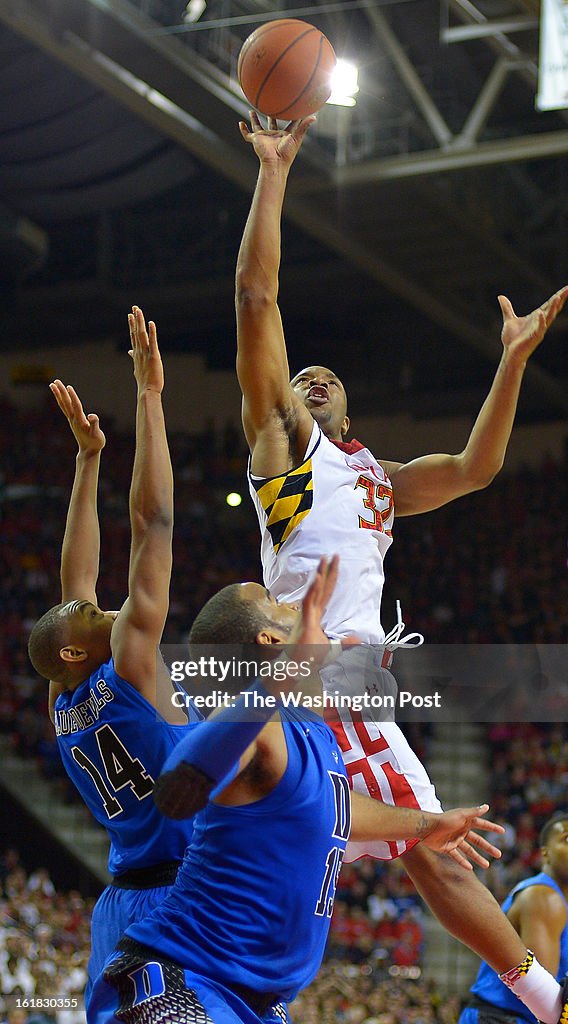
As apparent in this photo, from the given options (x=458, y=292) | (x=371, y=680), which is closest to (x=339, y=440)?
(x=371, y=680)

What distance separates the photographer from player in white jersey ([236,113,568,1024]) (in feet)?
13.2

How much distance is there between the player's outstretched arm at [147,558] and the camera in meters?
3.59

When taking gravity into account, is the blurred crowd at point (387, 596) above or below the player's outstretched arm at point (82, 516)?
above

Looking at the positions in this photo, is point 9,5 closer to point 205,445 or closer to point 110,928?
point 205,445

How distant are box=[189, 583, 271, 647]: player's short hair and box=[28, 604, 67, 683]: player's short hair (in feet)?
2.79

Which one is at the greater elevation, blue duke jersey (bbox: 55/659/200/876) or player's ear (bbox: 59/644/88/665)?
player's ear (bbox: 59/644/88/665)

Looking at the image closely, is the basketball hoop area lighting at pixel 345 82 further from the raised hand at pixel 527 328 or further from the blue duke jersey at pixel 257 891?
the blue duke jersey at pixel 257 891

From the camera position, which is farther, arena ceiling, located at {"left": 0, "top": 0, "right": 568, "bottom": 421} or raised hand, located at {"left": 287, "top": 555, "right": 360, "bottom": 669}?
arena ceiling, located at {"left": 0, "top": 0, "right": 568, "bottom": 421}

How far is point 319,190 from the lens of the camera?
14281 mm

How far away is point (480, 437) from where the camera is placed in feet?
14.9

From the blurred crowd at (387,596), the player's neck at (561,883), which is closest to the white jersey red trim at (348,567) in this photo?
the player's neck at (561,883)

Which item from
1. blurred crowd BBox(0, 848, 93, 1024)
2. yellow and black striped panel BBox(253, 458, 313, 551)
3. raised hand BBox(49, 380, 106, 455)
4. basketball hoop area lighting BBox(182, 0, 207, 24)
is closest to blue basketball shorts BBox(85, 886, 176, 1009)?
yellow and black striped panel BBox(253, 458, 313, 551)

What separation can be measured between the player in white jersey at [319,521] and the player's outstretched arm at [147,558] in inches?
17.4

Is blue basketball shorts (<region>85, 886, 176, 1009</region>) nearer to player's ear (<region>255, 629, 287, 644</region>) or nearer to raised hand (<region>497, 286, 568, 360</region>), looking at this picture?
player's ear (<region>255, 629, 287, 644</region>)
